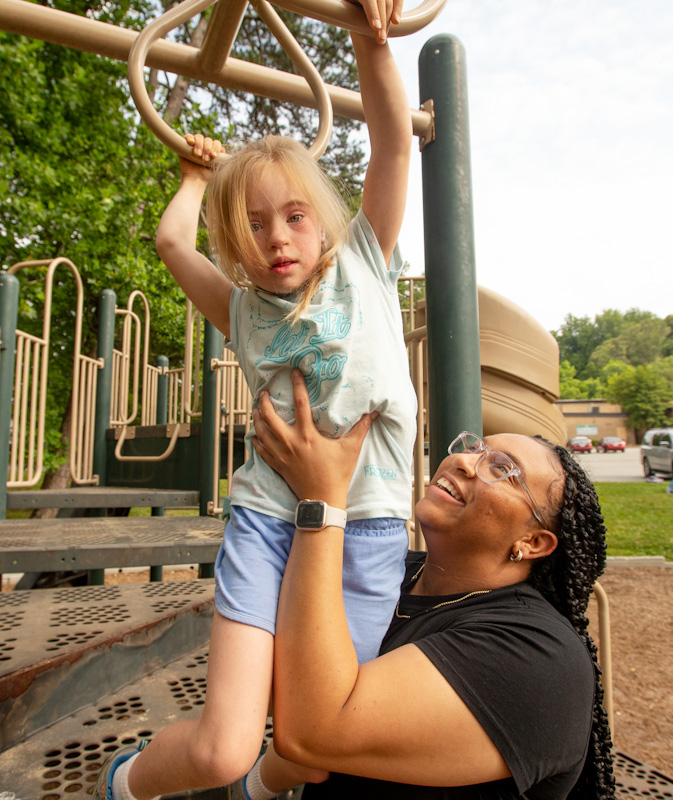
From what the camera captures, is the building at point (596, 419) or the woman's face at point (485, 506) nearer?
the woman's face at point (485, 506)

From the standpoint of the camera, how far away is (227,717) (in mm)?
878

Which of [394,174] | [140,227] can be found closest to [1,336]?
[394,174]

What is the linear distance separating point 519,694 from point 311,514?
394 mm

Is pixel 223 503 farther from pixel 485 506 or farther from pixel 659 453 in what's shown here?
pixel 659 453

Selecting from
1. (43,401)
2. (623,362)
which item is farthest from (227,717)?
(623,362)

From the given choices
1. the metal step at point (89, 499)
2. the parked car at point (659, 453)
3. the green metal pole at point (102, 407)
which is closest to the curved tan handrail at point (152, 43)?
the metal step at point (89, 499)

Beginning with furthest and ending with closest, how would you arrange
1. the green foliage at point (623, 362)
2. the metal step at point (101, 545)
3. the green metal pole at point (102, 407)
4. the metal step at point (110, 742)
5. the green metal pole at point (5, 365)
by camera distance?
the green foliage at point (623, 362)
the green metal pole at point (102, 407)
the green metal pole at point (5, 365)
the metal step at point (101, 545)
the metal step at point (110, 742)

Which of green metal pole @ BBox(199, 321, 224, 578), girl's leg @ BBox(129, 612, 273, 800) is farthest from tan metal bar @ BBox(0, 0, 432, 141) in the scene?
green metal pole @ BBox(199, 321, 224, 578)

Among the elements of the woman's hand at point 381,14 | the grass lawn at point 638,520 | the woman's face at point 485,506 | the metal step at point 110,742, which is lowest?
the grass lawn at point 638,520

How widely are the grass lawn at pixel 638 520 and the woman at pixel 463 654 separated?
723 centimetres

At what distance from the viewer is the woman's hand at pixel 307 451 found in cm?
97

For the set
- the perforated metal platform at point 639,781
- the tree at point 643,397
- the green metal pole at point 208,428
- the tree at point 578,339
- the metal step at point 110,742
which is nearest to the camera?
the metal step at point 110,742

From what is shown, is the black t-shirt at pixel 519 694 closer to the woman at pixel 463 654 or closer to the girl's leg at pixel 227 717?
the woman at pixel 463 654

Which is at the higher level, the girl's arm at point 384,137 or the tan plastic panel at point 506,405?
the girl's arm at point 384,137
